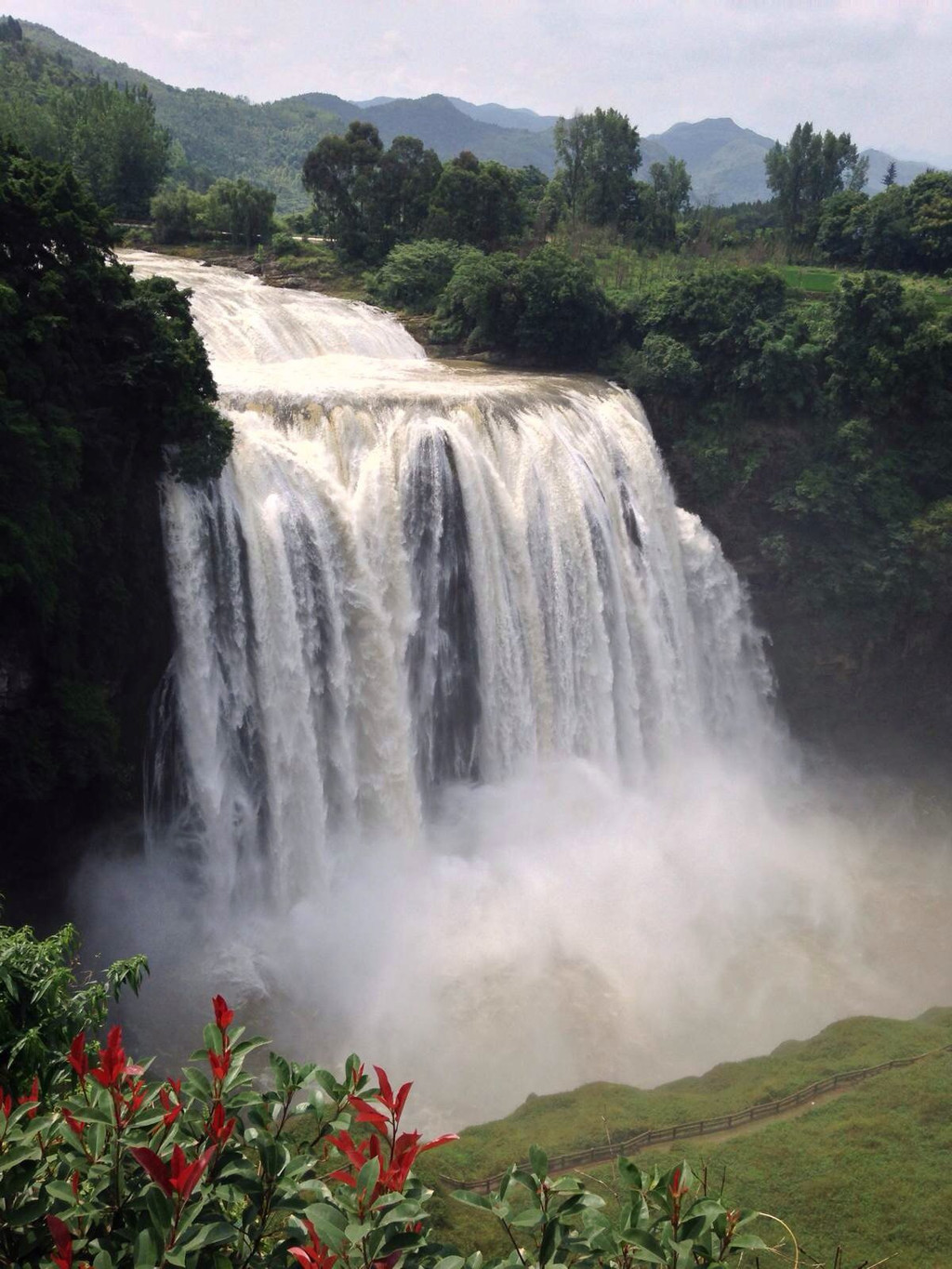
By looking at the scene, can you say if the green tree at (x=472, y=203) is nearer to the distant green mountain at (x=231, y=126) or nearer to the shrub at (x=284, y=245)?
the shrub at (x=284, y=245)

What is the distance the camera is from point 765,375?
87.8ft

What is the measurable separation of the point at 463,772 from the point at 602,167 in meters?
38.0

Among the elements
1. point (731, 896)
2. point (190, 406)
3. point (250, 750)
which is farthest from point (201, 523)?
point (731, 896)

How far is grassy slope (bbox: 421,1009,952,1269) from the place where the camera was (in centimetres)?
1120

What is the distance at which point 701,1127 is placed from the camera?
13.5 meters

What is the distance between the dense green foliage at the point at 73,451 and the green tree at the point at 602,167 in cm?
3526

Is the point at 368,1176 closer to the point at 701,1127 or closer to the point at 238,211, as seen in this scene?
the point at 701,1127

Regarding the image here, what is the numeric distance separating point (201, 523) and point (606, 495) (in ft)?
31.1

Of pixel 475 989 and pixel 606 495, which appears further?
pixel 606 495

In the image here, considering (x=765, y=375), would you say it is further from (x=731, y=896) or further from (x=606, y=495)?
(x=731, y=896)

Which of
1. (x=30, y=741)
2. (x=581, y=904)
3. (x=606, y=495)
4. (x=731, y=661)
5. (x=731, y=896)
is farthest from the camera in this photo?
(x=731, y=661)

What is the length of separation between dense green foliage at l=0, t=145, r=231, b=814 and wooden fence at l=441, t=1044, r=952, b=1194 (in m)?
8.11

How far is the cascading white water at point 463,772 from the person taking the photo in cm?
1652

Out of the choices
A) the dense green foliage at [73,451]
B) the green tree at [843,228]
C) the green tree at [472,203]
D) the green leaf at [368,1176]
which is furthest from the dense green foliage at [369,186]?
the green leaf at [368,1176]
